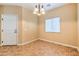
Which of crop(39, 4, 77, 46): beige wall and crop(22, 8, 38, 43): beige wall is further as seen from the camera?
crop(22, 8, 38, 43): beige wall

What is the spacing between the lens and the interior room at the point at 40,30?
7.37 ft

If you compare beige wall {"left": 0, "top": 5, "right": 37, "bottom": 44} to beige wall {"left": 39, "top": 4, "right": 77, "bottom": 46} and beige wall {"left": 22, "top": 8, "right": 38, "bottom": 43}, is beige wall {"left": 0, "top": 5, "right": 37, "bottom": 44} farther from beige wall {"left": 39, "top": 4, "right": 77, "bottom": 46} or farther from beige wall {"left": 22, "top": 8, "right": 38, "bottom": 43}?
beige wall {"left": 39, "top": 4, "right": 77, "bottom": 46}

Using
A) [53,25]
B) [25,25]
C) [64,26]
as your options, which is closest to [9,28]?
[25,25]

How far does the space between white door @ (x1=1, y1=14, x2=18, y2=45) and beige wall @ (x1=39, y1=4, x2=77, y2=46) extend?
65 centimetres

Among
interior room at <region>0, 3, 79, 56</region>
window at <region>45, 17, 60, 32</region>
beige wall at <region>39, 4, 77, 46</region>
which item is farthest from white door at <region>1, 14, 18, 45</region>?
window at <region>45, 17, 60, 32</region>

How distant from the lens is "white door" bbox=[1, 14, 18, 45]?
7.55 ft

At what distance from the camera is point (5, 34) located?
2.38 metres

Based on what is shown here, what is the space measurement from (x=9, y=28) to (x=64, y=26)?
1.40 metres

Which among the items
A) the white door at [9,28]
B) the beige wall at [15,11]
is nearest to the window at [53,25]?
the beige wall at [15,11]

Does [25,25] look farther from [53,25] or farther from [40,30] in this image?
[53,25]

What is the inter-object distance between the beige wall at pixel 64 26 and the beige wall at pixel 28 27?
17 cm

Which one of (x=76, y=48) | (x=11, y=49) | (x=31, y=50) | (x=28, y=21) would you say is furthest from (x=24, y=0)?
(x=76, y=48)

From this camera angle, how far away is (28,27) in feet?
8.04

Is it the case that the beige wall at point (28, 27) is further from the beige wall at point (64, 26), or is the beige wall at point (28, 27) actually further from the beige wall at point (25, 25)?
the beige wall at point (64, 26)
